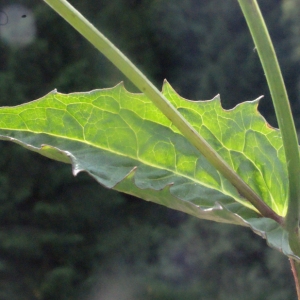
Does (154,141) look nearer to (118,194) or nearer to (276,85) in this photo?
(276,85)

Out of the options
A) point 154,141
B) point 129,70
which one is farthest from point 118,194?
point 129,70

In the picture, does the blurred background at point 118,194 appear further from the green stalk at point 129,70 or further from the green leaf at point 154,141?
the green stalk at point 129,70

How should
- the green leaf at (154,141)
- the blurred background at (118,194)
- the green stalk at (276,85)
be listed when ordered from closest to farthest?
1. the green stalk at (276,85)
2. the green leaf at (154,141)
3. the blurred background at (118,194)

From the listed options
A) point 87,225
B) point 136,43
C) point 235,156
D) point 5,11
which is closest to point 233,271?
point 87,225

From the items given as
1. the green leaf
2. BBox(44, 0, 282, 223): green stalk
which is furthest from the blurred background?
BBox(44, 0, 282, 223): green stalk

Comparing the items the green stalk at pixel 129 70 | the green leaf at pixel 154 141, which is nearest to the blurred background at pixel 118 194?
the green leaf at pixel 154 141

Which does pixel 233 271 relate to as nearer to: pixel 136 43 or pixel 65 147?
pixel 136 43
